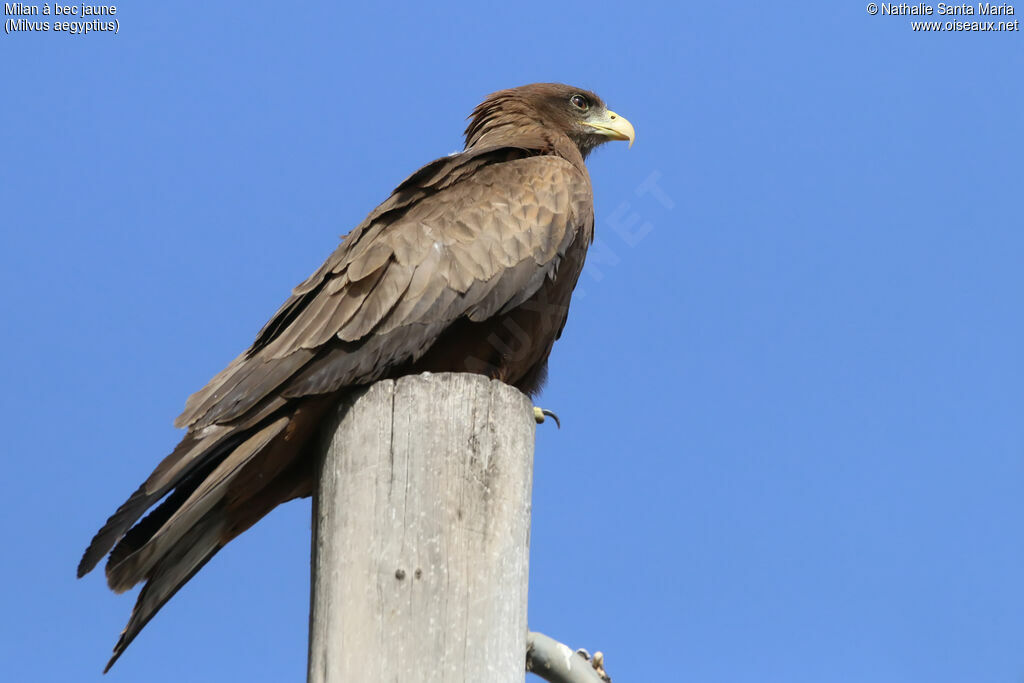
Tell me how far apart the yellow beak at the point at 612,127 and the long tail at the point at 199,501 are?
3362 millimetres

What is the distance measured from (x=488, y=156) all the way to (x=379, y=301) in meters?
1.28

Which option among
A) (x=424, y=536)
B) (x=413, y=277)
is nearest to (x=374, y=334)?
(x=413, y=277)

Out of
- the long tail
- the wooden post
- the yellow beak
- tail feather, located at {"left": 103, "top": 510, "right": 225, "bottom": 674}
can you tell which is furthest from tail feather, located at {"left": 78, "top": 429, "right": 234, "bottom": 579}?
the yellow beak

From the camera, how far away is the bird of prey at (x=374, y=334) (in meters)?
3.69

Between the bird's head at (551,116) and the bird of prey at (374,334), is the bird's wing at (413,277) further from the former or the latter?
the bird's head at (551,116)

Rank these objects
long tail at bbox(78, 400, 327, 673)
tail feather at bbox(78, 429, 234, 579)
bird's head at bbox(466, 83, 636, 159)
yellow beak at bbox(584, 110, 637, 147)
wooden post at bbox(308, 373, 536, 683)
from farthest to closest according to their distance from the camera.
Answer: yellow beak at bbox(584, 110, 637, 147) < bird's head at bbox(466, 83, 636, 159) < long tail at bbox(78, 400, 327, 673) < tail feather at bbox(78, 429, 234, 579) < wooden post at bbox(308, 373, 536, 683)

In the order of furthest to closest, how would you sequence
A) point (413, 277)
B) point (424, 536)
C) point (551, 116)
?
point (551, 116) < point (413, 277) < point (424, 536)

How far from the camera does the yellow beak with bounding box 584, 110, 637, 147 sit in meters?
6.75

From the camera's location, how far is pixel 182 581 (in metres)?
3.75

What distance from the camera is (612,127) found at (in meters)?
6.76

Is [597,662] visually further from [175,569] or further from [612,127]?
[612,127]

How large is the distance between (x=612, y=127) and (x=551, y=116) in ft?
1.30

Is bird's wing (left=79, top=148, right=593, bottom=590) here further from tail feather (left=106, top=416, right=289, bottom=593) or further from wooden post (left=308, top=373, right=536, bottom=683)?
wooden post (left=308, top=373, right=536, bottom=683)

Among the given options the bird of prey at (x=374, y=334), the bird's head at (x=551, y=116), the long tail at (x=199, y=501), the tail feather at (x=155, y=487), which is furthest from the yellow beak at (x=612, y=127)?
the tail feather at (x=155, y=487)
